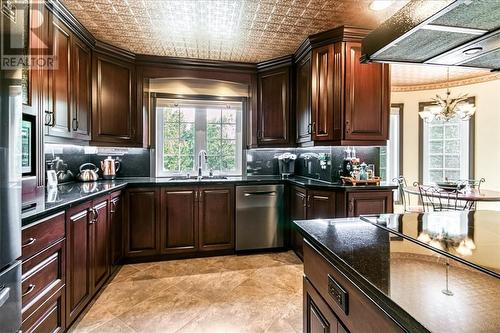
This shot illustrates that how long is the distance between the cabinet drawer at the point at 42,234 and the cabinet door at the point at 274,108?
255cm

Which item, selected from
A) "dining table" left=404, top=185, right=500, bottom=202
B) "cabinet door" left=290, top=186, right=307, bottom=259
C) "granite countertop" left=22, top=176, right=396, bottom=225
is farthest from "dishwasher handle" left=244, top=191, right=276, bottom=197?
"dining table" left=404, top=185, right=500, bottom=202

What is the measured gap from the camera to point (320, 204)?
2.83 meters

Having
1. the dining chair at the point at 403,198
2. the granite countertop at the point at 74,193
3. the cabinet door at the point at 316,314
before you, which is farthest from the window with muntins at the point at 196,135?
the cabinet door at the point at 316,314

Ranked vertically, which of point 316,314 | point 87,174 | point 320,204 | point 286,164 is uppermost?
point 286,164

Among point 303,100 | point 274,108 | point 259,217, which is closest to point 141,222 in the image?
point 259,217

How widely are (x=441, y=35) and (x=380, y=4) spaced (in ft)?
5.43

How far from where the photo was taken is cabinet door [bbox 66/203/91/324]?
5.91 ft

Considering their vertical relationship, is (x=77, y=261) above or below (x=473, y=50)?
below

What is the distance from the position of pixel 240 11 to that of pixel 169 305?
2.61m

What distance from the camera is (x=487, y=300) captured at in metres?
0.58

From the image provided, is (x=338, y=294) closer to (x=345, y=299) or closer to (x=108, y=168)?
(x=345, y=299)

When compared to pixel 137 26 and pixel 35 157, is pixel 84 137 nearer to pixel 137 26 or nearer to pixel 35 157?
pixel 35 157

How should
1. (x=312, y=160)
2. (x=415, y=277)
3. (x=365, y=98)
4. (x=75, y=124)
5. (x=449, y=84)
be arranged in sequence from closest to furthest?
(x=415, y=277) < (x=75, y=124) < (x=365, y=98) < (x=312, y=160) < (x=449, y=84)

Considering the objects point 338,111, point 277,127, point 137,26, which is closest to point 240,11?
point 137,26
